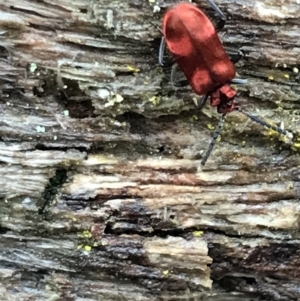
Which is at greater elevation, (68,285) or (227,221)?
(227,221)

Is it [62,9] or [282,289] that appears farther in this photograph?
[282,289]

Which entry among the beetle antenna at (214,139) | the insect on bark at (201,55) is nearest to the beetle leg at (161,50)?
the insect on bark at (201,55)

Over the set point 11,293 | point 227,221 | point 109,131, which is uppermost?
point 109,131

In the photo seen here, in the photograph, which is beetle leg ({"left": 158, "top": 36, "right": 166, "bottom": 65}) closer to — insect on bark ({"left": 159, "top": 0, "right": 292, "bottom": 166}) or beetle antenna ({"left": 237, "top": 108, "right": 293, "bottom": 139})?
insect on bark ({"left": 159, "top": 0, "right": 292, "bottom": 166})

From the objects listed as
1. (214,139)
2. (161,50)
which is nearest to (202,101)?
(214,139)

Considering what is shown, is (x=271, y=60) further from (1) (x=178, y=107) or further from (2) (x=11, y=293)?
Result: (2) (x=11, y=293)

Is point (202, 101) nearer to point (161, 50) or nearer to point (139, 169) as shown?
point (161, 50)

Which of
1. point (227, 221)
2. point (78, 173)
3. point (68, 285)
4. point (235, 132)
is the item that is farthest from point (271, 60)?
point (68, 285)
